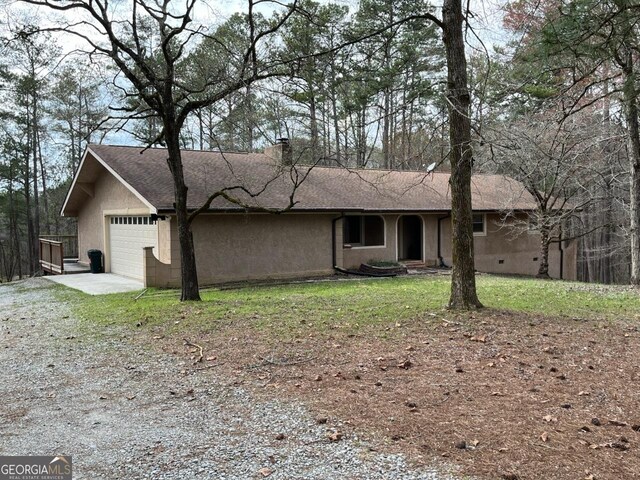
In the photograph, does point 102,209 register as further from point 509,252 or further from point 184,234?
point 509,252

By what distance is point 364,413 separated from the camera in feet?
14.3

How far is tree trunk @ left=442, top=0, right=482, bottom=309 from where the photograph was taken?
7.74 m

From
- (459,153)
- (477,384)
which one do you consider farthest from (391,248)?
(477,384)

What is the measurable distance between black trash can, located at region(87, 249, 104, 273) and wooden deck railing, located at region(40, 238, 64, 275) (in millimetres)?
949

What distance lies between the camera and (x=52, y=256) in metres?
18.6

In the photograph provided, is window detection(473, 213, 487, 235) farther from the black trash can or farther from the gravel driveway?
the gravel driveway

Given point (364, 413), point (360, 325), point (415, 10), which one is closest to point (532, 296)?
point (360, 325)

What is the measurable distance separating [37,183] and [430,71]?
2475 cm

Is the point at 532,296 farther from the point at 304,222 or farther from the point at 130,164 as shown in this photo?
the point at 130,164

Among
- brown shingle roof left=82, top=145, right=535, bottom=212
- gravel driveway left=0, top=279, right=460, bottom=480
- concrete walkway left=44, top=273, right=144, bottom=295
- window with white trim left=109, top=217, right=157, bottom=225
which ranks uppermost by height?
brown shingle roof left=82, top=145, right=535, bottom=212

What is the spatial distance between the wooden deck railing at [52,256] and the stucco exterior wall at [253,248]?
5.61m

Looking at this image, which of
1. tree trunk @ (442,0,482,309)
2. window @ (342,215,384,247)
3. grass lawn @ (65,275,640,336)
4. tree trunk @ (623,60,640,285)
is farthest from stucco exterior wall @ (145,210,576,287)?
tree trunk @ (442,0,482,309)

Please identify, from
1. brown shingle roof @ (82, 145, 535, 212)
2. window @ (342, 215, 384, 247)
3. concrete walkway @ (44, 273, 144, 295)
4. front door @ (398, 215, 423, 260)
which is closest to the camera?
concrete walkway @ (44, 273, 144, 295)

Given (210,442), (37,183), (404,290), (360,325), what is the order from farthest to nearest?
(37,183), (404,290), (360,325), (210,442)
